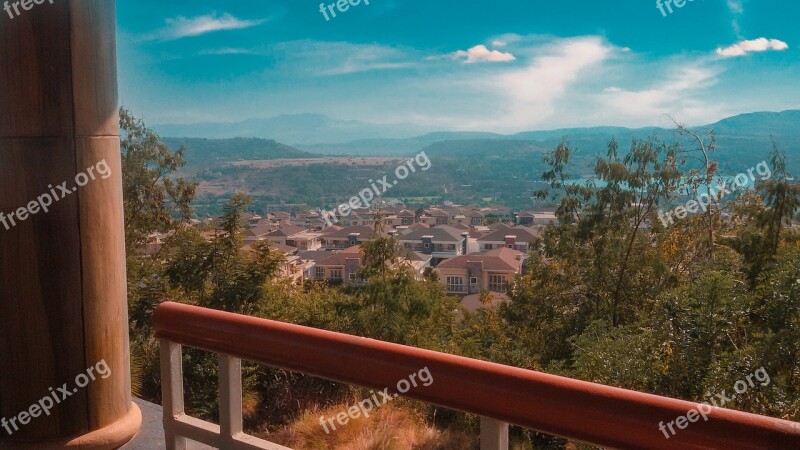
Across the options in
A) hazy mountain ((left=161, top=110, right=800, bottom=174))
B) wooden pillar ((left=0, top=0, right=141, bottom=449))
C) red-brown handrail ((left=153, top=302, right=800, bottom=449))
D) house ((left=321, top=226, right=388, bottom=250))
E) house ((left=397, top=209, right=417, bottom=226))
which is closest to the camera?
red-brown handrail ((left=153, top=302, right=800, bottom=449))

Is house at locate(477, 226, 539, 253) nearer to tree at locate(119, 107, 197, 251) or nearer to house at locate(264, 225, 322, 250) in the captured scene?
house at locate(264, 225, 322, 250)

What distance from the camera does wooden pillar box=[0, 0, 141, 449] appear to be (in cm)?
121

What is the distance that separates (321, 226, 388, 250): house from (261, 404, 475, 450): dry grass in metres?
6.01

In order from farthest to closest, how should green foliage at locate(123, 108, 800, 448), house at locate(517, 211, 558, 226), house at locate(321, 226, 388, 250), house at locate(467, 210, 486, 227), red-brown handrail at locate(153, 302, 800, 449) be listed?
house at locate(467, 210, 486, 227), house at locate(321, 226, 388, 250), house at locate(517, 211, 558, 226), green foliage at locate(123, 108, 800, 448), red-brown handrail at locate(153, 302, 800, 449)

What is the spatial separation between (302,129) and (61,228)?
90.0ft

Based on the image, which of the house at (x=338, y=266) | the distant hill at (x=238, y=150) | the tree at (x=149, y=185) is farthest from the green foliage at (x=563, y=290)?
the distant hill at (x=238, y=150)

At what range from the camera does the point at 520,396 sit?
111 cm

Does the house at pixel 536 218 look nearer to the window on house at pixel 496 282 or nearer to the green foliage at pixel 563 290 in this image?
the green foliage at pixel 563 290

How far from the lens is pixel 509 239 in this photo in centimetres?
1448

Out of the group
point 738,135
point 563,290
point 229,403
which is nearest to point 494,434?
point 229,403

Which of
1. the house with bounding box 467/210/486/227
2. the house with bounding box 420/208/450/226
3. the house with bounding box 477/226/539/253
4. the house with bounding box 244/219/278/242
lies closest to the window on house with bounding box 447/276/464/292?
the house with bounding box 477/226/539/253

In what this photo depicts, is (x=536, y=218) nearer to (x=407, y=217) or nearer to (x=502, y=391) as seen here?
(x=407, y=217)

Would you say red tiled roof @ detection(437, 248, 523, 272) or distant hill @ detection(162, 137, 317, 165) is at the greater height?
distant hill @ detection(162, 137, 317, 165)

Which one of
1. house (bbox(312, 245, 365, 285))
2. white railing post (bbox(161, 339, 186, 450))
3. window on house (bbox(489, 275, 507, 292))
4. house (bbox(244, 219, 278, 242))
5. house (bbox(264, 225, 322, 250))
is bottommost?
window on house (bbox(489, 275, 507, 292))
